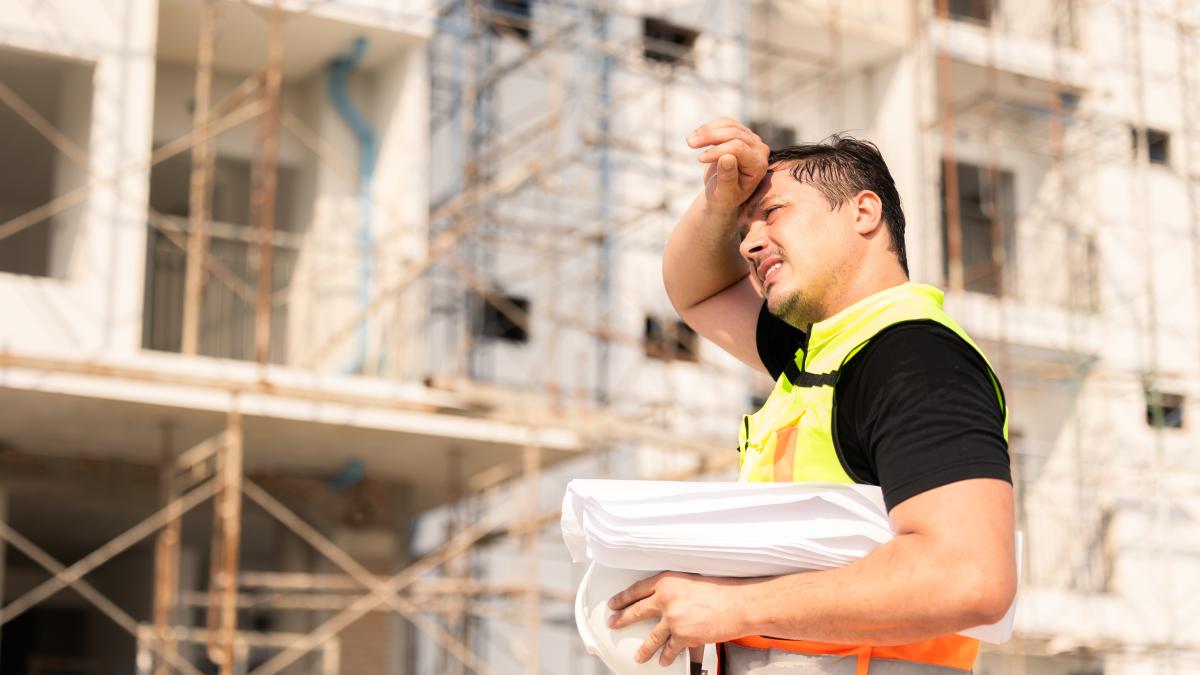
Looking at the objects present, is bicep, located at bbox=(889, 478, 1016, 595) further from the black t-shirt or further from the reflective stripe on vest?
the reflective stripe on vest

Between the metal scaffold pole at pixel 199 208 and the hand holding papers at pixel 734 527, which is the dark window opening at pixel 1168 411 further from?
the hand holding papers at pixel 734 527

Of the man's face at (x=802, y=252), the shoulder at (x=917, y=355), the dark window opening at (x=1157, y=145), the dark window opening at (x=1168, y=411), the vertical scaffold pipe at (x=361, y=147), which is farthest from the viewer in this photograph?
the dark window opening at (x=1157, y=145)

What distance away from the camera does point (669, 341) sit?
17.5 m

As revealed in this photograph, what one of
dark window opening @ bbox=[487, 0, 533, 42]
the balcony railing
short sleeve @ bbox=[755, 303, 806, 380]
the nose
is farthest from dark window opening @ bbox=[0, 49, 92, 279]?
the nose

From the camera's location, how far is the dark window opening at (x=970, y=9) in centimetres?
2264

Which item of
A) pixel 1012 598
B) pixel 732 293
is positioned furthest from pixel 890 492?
pixel 732 293

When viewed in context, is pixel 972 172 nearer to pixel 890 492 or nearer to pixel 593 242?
pixel 593 242

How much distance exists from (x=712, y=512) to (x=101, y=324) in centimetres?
1099

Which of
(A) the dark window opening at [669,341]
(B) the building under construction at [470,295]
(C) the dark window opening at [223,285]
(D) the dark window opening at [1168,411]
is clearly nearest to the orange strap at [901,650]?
(B) the building under construction at [470,295]

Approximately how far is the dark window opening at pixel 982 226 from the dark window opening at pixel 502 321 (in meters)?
6.24

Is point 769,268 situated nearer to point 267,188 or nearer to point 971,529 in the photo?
point 971,529

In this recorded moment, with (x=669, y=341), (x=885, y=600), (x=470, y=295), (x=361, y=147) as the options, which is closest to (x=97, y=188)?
(x=361, y=147)

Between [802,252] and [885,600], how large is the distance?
63 cm

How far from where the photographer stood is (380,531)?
1527 centimetres
